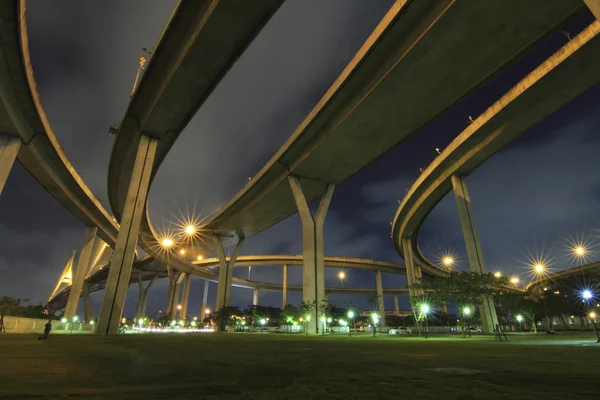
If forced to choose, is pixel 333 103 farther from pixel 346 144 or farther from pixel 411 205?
pixel 411 205

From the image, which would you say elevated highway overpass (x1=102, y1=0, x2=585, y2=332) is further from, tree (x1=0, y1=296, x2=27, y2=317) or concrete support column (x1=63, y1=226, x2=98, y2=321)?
tree (x1=0, y1=296, x2=27, y2=317)

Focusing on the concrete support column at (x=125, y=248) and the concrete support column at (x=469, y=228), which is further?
Answer: the concrete support column at (x=469, y=228)

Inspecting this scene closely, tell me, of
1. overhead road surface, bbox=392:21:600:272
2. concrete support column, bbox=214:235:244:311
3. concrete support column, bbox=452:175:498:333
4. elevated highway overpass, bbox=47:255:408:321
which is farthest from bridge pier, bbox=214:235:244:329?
concrete support column, bbox=452:175:498:333

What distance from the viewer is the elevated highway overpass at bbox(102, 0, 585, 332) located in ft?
66.2

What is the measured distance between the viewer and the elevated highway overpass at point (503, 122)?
2271cm

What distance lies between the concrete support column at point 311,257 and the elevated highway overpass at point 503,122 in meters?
16.0

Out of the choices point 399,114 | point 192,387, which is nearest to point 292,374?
point 192,387

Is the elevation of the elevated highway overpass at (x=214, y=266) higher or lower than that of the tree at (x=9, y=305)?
higher

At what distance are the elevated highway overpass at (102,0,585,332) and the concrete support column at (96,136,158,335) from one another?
14cm

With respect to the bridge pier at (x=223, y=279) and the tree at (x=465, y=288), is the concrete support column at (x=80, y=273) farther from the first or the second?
the tree at (x=465, y=288)

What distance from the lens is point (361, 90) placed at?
2633 cm

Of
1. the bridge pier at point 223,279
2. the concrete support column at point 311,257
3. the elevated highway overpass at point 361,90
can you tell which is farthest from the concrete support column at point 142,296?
the concrete support column at point 311,257

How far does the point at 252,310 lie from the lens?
82.7m

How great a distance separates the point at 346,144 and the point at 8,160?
30.1 meters
